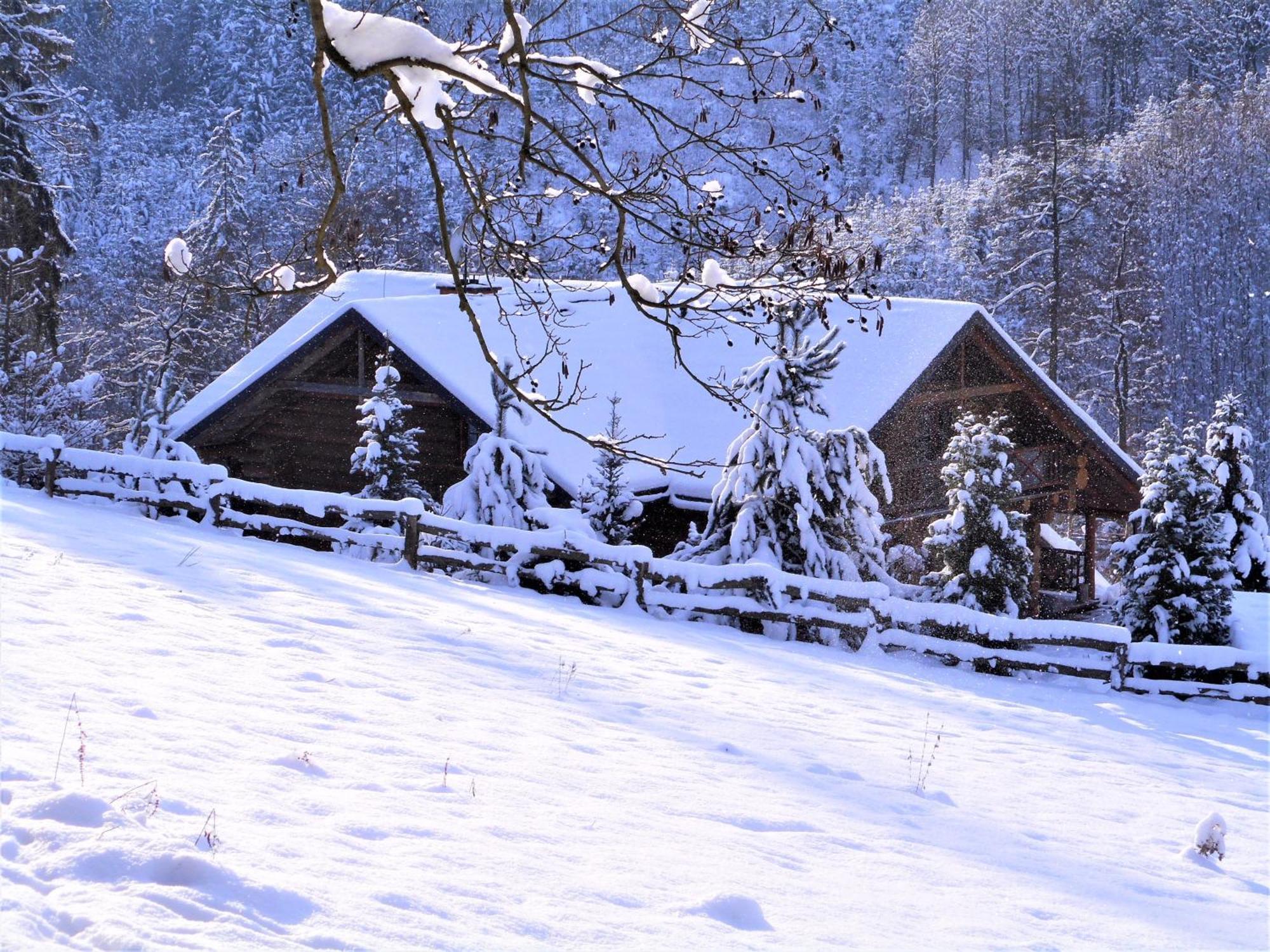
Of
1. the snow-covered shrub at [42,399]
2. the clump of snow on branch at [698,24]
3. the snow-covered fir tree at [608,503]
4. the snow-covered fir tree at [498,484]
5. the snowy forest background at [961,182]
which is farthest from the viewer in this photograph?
the snowy forest background at [961,182]

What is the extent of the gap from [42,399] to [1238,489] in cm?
2258

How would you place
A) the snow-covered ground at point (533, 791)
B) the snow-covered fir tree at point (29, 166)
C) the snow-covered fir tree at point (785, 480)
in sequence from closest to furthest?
1. the snow-covered ground at point (533, 791)
2. the snow-covered fir tree at point (785, 480)
3. the snow-covered fir tree at point (29, 166)

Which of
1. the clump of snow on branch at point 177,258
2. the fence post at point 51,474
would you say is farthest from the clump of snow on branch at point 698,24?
the fence post at point 51,474

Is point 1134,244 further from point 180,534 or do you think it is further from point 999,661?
point 180,534

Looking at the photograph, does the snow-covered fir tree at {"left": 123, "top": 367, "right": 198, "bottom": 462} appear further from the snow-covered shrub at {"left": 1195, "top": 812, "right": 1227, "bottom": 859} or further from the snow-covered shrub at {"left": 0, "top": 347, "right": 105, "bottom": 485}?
the snow-covered shrub at {"left": 1195, "top": 812, "right": 1227, "bottom": 859}

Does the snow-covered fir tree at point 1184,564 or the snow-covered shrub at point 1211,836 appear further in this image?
the snow-covered fir tree at point 1184,564

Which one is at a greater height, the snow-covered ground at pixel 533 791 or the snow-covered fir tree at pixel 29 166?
the snow-covered fir tree at pixel 29 166

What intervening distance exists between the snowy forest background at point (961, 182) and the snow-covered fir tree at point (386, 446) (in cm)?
849

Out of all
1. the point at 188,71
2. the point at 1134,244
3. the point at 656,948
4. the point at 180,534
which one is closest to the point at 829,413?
the point at 180,534

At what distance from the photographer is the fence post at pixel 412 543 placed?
1456 centimetres

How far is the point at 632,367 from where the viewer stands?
20.7 m

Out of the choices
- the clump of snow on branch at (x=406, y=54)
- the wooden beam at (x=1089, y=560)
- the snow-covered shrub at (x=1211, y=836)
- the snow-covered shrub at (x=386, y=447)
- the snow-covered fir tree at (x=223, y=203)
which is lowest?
the snow-covered shrub at (x=1211, y=836)

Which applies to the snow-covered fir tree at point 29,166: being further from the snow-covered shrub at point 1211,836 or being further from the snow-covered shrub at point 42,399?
the snow-covered shrub at point 1211,836

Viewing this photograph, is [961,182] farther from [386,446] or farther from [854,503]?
[854,503]
